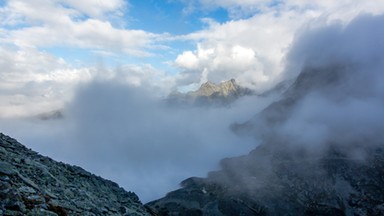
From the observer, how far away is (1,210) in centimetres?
3341

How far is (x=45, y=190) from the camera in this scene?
45.9 m

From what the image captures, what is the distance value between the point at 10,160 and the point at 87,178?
97.2ft

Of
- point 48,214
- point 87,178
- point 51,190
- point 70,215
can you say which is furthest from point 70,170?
point 48,214

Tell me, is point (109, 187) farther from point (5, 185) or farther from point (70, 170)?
point (5, 185)

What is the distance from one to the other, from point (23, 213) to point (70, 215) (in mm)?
9164

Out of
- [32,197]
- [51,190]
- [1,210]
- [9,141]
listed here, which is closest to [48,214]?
[32,197]

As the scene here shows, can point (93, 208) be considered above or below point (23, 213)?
above

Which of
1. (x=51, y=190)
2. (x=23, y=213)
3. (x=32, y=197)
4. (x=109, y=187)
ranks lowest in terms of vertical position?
(x=23, y=213)

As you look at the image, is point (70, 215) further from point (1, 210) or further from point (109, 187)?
point (109, 187)

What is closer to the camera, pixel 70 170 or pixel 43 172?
pixel 43 172

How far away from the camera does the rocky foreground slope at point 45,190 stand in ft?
119

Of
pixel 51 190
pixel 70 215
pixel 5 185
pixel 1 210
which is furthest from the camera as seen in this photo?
pixel 51 190

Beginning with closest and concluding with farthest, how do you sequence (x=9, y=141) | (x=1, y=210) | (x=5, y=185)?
(x=1, y=210) < (x=5, y=185) < (x=9, y=141)

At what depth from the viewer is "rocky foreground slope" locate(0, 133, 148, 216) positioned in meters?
36.2
